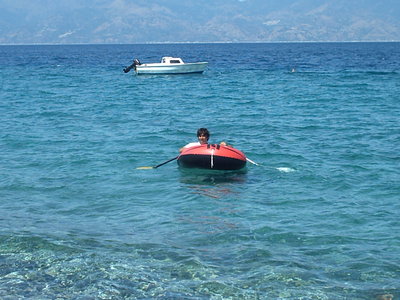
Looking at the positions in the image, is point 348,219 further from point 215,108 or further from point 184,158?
point 215,108

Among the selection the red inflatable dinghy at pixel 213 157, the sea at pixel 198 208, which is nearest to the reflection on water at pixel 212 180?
the sea at pixel 198 208

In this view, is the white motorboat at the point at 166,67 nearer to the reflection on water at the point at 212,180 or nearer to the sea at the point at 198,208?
the sea at the point at 198,208

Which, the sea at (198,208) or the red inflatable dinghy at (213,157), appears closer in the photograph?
the sea at (198,208)

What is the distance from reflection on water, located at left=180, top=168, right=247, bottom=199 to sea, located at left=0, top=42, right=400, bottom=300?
0.05 meters

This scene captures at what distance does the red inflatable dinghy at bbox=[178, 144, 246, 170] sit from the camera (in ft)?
47.3

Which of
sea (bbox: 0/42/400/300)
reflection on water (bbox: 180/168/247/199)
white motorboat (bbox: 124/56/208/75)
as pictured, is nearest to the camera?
sea (bbox: 0/42/400/300)

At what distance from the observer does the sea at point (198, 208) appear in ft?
28.4

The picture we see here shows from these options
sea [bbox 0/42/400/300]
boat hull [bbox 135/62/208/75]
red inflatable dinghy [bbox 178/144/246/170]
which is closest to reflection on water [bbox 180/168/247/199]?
sea [bbox 0/42/400/300]

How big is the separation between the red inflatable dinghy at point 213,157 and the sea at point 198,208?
0.31 m

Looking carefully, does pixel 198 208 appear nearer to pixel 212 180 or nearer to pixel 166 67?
pixel 212 180

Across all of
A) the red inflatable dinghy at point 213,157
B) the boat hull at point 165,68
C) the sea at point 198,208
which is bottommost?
the sea at point 198,208

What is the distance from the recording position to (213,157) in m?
14.4

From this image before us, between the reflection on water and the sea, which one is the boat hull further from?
the reflection on water

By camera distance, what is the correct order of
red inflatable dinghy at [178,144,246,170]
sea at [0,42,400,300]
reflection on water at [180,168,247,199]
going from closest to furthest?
1. sea at [0,42,400,300]
2. reflection on water at [180,168,247,199]
3. red inflatable dinghy at [178,144,246,170]
